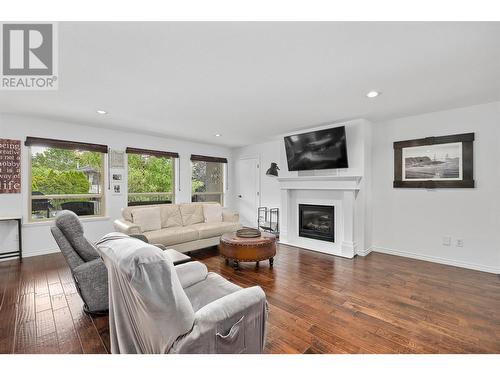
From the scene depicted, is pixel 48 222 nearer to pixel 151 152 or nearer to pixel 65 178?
pixel 65 178

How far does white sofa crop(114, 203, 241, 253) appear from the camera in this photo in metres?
3.58

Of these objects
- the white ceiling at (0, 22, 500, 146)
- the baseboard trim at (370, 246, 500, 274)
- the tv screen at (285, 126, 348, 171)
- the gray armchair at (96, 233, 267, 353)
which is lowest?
the baseboard trim at (370, 246, 500, 274)

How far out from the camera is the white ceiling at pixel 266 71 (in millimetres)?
1616

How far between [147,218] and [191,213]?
0.92 m

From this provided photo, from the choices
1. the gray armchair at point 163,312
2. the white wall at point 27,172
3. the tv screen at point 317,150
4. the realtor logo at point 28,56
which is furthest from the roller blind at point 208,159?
the gray armchair at point 163,312

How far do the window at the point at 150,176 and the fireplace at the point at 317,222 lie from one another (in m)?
3.10

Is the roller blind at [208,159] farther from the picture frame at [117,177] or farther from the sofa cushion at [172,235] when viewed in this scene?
the sofa cushion at [172,235]

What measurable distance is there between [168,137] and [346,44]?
4.32 meters

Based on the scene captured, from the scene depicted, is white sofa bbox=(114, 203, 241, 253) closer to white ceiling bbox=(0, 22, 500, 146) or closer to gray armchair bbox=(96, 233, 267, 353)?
white ceiling bbox=(0, 22, 500, 146)

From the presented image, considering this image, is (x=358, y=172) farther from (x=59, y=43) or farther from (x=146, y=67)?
(x=59, y=43)

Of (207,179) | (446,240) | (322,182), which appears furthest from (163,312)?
(207,179)

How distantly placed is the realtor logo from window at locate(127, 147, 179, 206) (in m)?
2.34

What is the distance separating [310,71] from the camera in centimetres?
217

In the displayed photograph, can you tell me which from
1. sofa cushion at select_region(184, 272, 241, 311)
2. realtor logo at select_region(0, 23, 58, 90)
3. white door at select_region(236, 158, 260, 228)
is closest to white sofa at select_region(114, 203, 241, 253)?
white door at select_region(236, 158, 260, 228)
